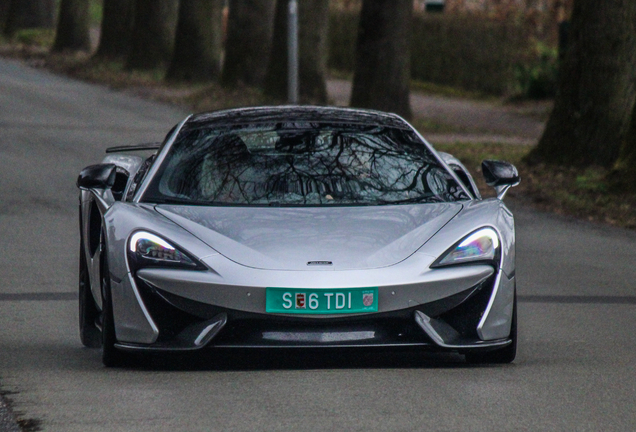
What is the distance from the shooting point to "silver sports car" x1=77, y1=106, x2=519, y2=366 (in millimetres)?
6008

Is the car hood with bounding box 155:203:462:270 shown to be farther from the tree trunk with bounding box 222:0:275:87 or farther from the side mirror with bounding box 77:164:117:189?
the tree trunk with bounding box 222:0:275:87

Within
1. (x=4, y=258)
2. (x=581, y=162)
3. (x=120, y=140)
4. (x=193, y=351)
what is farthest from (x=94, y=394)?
(x=120, y=140)

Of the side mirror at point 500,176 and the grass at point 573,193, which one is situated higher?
the side mirror at point 500,176

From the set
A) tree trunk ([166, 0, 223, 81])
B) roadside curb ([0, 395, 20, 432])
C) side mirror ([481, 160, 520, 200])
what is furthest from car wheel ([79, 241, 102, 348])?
tree trunk ([166, 0, 223, 81])

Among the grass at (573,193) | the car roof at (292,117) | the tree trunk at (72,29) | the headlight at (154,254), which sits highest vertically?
the car roof at (292,117)

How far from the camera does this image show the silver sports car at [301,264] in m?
6.01

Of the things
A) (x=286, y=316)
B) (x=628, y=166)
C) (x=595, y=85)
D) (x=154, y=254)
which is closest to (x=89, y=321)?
(x=154, y=254)

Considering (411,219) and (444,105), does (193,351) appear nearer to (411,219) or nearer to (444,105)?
(411,219)

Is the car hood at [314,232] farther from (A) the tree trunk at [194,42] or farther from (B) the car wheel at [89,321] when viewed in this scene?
(A) the tree trunk at [194,42]

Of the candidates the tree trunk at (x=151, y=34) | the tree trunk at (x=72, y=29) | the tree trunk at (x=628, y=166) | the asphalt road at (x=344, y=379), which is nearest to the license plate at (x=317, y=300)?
the asphalt road at (x=344, y=379)

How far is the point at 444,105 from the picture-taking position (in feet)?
105

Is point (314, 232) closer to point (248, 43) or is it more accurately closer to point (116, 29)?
point (248, 43)

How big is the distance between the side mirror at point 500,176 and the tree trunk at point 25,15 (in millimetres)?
47256

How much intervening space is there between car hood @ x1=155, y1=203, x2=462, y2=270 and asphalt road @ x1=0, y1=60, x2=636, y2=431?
55cm
